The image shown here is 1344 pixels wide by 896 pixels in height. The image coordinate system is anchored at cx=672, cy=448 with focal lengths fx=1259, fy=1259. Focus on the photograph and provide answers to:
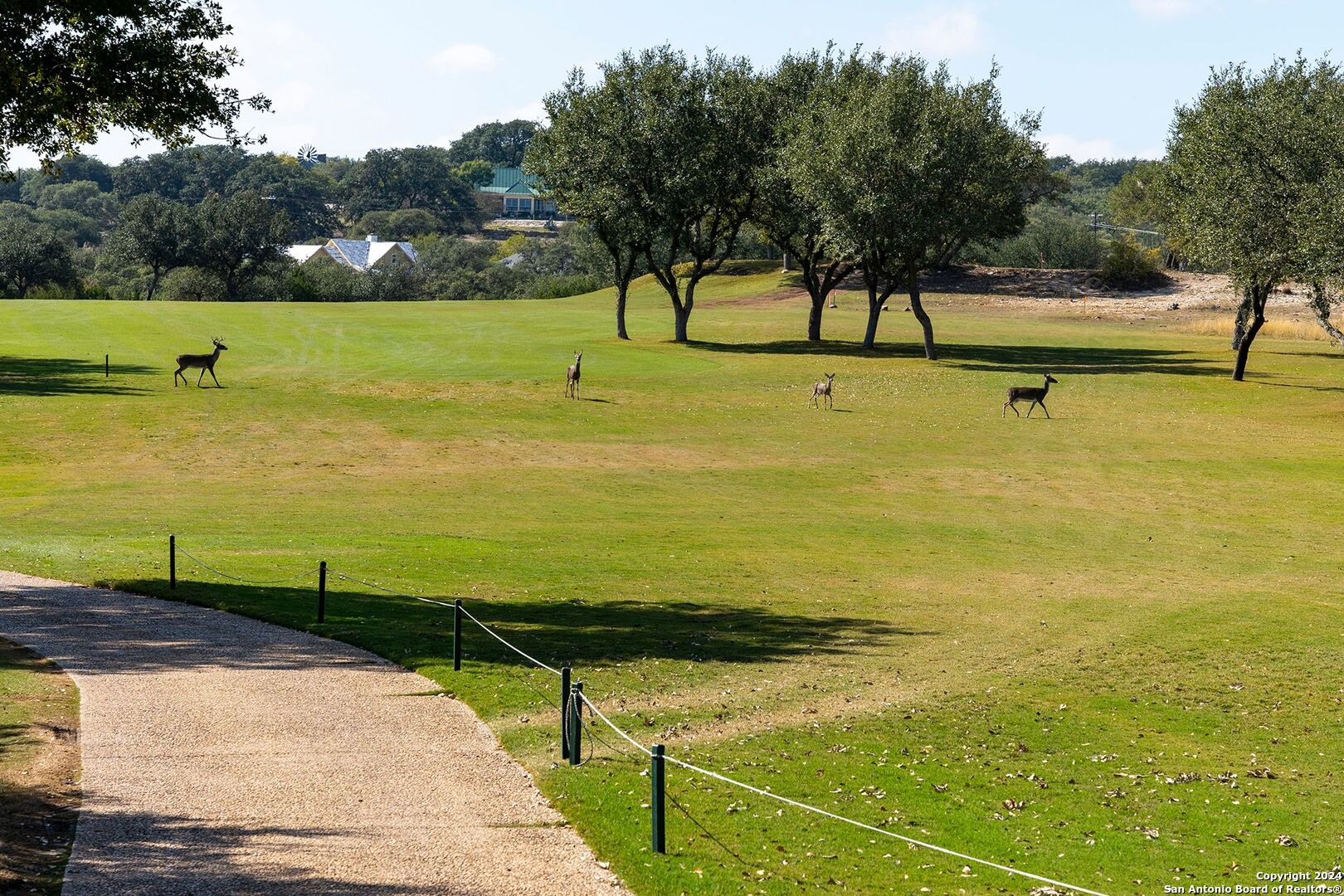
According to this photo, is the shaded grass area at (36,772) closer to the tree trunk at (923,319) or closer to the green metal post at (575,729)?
the green metal post at (575,729)

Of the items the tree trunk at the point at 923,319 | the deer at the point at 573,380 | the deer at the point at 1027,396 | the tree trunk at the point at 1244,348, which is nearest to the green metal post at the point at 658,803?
the deer at the point at 573,380

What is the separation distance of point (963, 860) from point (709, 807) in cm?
281

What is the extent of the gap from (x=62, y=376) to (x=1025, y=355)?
55.9 m

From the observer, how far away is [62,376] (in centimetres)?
5966

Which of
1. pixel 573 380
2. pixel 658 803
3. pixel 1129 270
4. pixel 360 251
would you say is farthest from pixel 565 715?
pixel 360 251

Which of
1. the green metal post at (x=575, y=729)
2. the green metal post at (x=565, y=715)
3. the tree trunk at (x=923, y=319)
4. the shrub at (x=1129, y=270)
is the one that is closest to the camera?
the green metal post at (x=565, y=715)

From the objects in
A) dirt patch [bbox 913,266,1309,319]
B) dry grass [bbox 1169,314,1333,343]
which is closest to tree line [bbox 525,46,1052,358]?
dry grass [bbox 1169,314,1333,343]

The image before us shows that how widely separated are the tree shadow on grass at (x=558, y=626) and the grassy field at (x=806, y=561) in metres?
0.11

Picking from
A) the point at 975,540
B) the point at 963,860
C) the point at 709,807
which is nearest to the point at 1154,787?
the point at 963,860

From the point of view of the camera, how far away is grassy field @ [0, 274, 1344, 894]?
14.1 m

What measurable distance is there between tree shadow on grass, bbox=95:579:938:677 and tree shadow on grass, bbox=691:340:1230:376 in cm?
5076

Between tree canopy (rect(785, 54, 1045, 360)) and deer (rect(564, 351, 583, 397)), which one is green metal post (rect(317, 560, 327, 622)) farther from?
tree canopy (rect(785, 54, 1045, 360))

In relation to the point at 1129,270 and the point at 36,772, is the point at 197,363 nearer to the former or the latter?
the point at 36,772

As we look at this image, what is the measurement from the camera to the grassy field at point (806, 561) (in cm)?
1405
